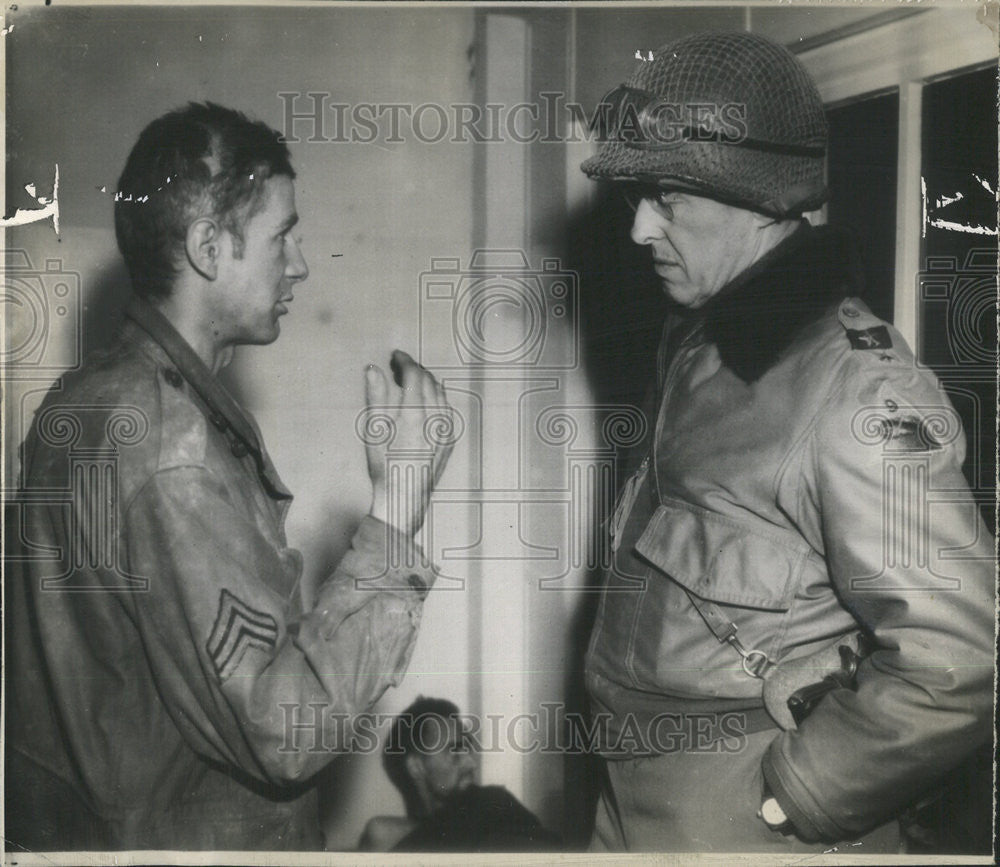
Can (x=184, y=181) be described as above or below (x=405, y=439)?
above

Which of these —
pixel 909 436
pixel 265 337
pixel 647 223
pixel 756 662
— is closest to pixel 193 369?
pixel 265 337

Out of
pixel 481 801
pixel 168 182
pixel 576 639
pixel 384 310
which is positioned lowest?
pixel 481 801

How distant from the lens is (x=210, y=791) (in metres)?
2.15

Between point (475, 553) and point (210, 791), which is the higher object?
point (475, 553)

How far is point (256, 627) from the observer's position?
210 cm

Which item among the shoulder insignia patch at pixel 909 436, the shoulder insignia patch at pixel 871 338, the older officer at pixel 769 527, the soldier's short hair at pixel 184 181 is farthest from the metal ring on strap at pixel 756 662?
the soldier's short hair at pixel 184 181

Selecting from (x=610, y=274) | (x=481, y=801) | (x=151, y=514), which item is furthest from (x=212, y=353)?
(x=481, y=801)

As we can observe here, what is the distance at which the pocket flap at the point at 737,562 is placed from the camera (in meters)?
2.05

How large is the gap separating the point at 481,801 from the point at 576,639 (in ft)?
1.12

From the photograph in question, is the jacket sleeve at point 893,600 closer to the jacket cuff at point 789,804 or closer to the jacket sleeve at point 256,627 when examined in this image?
the jacket cuff at point 789,804

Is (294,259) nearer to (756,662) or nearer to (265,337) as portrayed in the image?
(265,337)

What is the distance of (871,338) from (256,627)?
1179 mm

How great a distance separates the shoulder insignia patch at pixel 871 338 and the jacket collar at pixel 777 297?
7 cm

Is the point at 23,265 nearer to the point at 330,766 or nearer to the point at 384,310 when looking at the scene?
the point at 384,310
